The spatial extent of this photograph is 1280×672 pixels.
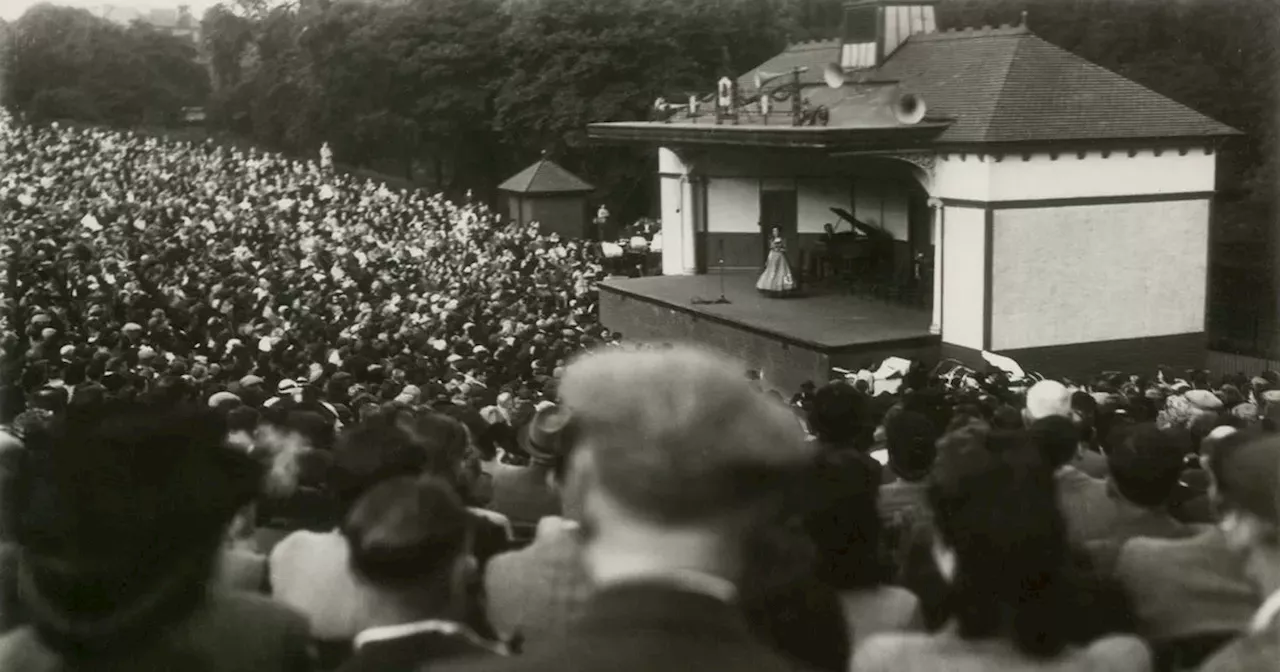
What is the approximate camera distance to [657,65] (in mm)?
23812

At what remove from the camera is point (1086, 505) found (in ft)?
13.2

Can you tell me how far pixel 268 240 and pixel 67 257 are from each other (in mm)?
5481

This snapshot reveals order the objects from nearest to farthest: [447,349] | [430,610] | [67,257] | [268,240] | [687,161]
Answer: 1. [430,610]
2. [447,349]
3. [67,257]
4. [268,240]
5. [687,161]

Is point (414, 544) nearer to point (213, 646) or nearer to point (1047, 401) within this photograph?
point (213, 646)

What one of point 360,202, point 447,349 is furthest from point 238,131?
point 447,349

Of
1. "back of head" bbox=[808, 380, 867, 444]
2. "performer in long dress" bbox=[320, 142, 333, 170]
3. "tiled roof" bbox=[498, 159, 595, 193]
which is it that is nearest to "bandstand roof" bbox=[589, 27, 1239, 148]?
"tiled roof" bbox=[498, 159, 595, 193]

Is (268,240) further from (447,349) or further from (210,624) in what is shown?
(210,624)

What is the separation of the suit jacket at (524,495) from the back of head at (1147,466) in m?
1.93

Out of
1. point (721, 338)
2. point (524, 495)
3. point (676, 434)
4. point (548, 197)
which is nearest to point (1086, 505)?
point (524, 495)

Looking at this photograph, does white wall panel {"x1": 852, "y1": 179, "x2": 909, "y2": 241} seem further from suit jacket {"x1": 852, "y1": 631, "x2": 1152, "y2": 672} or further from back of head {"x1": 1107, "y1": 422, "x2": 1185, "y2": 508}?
suit jacket {"x1": 852, "y1": 631, "x2": 1152, "y2": 672}

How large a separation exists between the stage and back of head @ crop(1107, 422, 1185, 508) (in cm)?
1090

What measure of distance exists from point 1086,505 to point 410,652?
2.50 meters

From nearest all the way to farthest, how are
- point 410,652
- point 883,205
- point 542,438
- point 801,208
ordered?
point 410,652
point 542,438
point 883,205
point 801,208

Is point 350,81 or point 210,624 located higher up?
→ point 350,81
